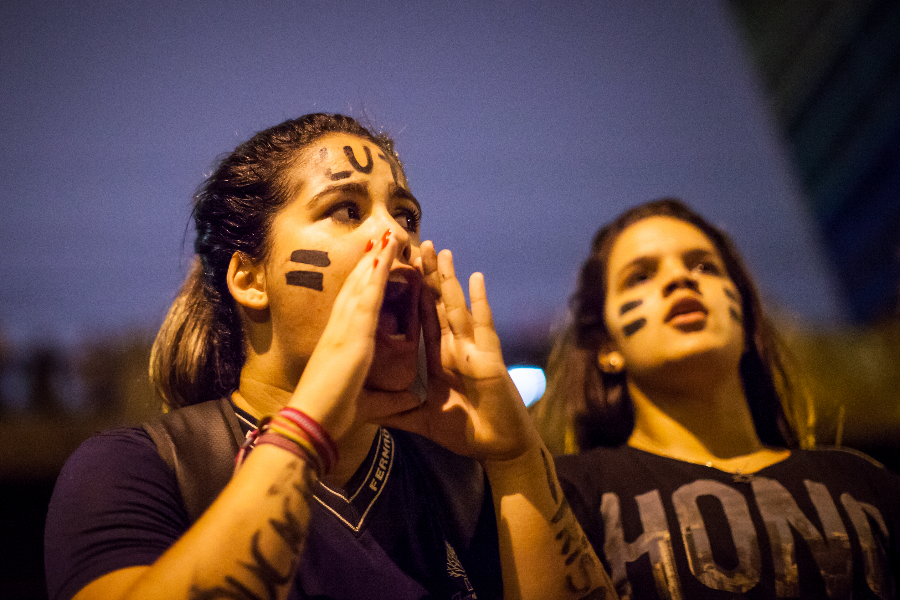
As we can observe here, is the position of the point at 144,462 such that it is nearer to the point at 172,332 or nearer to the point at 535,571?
the point at 172,332

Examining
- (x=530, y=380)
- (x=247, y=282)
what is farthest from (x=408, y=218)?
(x=530, y=380)

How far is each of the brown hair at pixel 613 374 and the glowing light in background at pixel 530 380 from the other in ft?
12.6

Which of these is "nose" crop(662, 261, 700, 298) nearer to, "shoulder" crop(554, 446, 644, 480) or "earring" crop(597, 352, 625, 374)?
"earring" crop(597, 352, 625, 374)

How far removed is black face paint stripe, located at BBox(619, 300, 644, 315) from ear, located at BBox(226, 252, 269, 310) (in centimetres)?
135

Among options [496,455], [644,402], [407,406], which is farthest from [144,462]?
[644,402]

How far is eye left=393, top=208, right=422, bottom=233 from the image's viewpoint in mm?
1635

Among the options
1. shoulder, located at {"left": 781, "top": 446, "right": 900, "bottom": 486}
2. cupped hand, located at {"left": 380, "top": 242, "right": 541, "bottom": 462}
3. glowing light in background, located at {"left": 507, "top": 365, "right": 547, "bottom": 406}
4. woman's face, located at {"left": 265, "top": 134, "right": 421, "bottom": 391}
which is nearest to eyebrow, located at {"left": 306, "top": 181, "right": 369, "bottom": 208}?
woman's face, located at {"left": 265, "top": 134, "right": 421, "bottom": 391}

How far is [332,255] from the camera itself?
4.67 ft

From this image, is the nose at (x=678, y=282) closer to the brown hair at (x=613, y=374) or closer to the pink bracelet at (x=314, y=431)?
the brown hair at (x=613, y=374)

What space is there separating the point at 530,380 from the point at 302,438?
5594mm

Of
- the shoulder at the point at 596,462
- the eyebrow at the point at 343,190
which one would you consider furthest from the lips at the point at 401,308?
the shoulder at the point at 596,462

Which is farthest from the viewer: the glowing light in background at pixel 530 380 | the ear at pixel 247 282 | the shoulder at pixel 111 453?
the glowing light in background at pixel 530 380

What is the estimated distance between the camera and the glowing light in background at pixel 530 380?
6.32 m

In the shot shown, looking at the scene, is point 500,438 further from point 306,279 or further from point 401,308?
point 306,279
